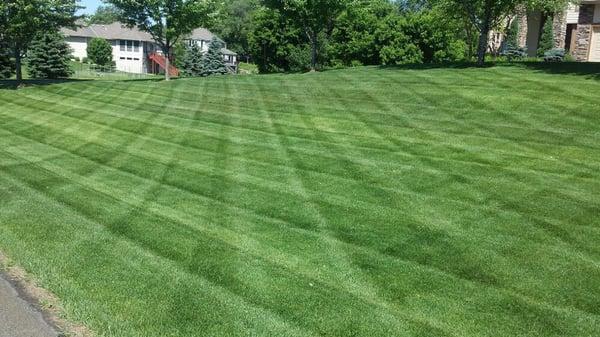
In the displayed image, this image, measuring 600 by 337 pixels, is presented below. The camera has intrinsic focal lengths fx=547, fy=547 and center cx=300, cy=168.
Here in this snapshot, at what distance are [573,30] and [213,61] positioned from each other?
125ft

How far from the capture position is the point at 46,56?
5134cm

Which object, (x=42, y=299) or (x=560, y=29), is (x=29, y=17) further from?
(x=560, y=29)

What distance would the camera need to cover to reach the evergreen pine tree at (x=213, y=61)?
61906 millimetres

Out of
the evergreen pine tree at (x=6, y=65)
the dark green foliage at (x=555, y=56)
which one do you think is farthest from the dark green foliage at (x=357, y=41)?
the evergreen pine tree at (x=6, y=65)

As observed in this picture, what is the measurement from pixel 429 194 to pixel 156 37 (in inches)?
1277

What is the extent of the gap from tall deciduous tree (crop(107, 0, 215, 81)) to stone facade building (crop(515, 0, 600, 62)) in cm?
2019

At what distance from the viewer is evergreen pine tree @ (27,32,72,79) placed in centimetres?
5116

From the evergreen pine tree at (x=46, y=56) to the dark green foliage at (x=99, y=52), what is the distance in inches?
1131

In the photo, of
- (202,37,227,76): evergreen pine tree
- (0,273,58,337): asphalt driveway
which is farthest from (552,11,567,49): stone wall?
(0,273,58,337): asphalt driveway

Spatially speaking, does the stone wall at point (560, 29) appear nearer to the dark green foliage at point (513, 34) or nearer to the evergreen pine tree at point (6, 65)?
the dark green foliage at point (513, 34)

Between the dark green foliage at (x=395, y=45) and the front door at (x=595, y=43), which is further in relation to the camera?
the dark green foliage at (x=395, y=45)

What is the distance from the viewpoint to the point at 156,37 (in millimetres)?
38094

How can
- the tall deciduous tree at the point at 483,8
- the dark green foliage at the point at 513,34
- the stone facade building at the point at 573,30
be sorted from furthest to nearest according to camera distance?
the dark green foliage at the point at 513,34 < the stone facade building at the point at 573,30 < the tall deciduous tree at the point at 483,8

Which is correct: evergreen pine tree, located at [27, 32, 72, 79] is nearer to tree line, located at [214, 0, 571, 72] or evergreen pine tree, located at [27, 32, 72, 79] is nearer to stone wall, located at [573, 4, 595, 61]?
tree line, located at [214, 0, 571, 72]
